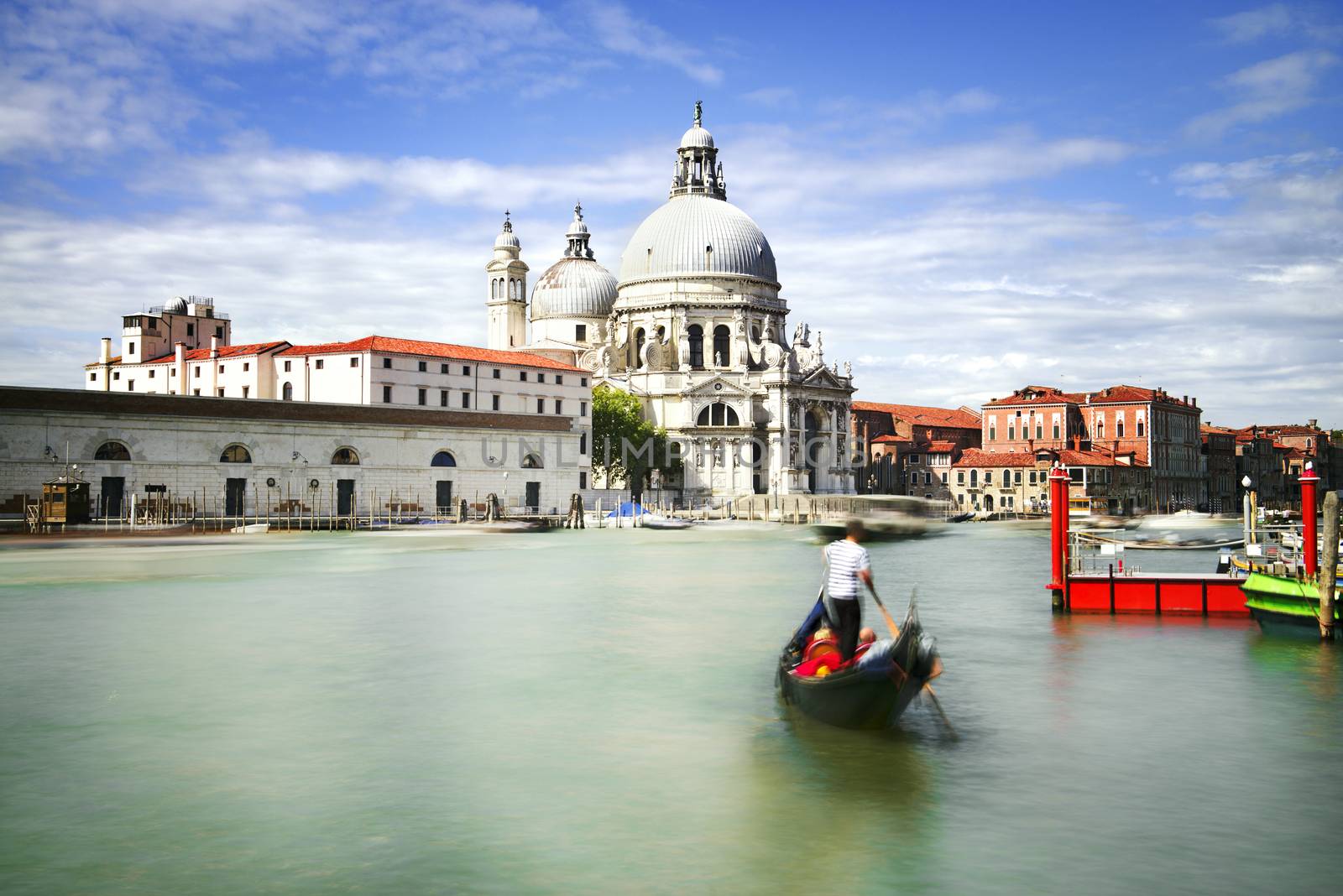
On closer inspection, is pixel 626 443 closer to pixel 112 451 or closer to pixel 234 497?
pixel 234 497

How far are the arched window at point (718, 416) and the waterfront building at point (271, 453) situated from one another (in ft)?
67.1

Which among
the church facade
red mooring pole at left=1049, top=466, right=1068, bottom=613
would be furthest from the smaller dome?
red mooring pole at left=1049, top=466, right=1068, bottom=613

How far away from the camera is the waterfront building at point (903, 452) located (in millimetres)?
86750

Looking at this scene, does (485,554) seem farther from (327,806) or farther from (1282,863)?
(1282,863)

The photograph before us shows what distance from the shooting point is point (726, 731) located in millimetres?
12531

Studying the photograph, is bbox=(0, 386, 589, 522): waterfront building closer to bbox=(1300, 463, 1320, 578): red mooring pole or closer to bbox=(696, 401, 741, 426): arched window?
bbox=(696, 401, 741, 426): arched window

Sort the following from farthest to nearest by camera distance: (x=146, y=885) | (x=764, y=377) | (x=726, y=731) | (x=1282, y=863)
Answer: (x=764, y=377) → (x=726, y=731) → (x=1282, y=863) → (x=146, y=885)

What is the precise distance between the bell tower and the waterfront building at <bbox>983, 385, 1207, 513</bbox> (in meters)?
31.8

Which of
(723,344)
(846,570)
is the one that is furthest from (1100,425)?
(846,570)

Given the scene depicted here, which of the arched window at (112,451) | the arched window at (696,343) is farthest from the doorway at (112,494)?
the arched window at (696,343)

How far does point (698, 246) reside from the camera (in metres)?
77.8

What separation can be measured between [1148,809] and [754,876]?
3.52 meters

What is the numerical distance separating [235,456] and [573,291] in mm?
42130

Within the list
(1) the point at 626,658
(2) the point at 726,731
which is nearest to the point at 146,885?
(2) the point at 726,731
